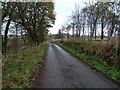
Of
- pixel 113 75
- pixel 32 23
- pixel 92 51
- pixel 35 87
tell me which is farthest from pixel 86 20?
pixel 35 87

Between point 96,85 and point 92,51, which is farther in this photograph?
point 92,51

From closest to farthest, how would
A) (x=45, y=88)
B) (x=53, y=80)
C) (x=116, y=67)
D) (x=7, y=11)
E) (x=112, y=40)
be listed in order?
1. (x=45, y=88)
2. (x=53, y=80)
3. (x=116, y=67)
4. (x=112, y=40)
5. (x=7, y=11)

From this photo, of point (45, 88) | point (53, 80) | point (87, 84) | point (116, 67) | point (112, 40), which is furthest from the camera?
point (112, 40)

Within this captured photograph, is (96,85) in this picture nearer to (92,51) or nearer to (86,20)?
(92,51)

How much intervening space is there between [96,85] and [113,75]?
2.27 meters

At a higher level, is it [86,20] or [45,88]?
[86,20]

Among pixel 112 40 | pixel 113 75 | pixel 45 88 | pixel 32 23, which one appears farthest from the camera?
pixel 32 23

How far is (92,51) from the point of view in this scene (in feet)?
57.1

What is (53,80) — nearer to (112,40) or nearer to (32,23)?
(112,40)

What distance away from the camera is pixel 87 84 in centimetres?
762

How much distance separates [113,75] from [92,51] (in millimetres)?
8196

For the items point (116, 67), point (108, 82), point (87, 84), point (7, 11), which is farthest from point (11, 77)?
point (7, 11)

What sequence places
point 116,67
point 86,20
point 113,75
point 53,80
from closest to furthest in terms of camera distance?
point 53,80 → point 113,75 → point 116,67 → point 86,20

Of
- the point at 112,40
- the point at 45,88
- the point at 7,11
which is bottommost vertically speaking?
the point at 45,88
